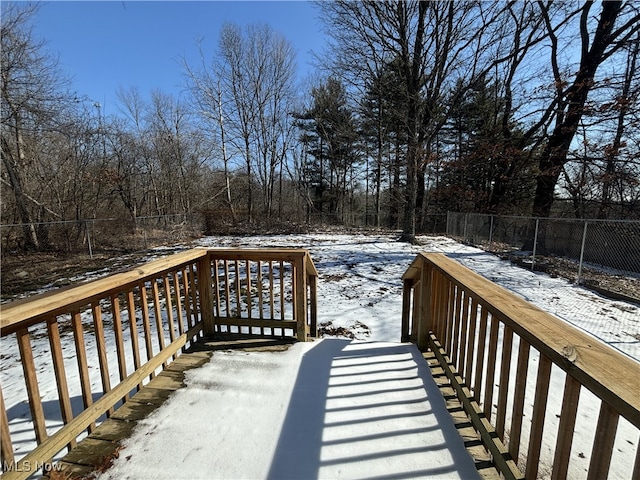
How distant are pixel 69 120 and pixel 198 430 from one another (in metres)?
12.2

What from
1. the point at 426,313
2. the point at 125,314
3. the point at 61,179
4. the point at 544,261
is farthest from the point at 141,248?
the point at 544,261

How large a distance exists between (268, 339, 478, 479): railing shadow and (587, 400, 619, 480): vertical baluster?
0.72 metres

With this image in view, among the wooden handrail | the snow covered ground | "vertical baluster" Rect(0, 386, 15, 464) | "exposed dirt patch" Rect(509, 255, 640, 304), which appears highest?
the wooden handrail

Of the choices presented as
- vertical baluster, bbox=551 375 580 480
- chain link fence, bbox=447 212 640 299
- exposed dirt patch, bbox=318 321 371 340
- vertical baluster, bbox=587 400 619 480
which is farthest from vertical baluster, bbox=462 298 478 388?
chain link fence, bbox=447 212 640 299

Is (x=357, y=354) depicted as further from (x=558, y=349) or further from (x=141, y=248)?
(x=141, y=248)

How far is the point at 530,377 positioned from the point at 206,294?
306 centimetres

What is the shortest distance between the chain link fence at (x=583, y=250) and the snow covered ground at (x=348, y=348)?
2.69 feet

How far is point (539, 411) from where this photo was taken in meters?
1.14

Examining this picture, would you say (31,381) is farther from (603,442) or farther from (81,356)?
(603,442)

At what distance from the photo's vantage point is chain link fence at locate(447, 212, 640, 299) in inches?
248

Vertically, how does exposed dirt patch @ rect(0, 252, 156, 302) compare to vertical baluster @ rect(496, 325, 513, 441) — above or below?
below

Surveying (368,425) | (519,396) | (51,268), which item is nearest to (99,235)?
(51,268)

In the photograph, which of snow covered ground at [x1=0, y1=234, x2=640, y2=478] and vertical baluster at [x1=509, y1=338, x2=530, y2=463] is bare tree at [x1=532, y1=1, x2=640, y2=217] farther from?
vertical baluster at [x1=509, y1=338, x2=530, y2=463]

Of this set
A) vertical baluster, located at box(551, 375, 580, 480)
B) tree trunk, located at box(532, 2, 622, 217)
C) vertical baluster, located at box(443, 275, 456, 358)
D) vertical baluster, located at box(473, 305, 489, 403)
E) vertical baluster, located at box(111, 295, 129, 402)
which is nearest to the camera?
vertical baluster, located at box(551, 375, 580, 480)
